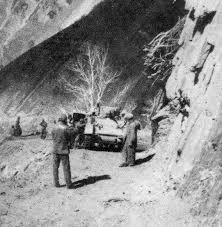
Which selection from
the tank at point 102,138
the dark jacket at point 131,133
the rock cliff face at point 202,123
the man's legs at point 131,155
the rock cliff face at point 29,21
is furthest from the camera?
the rock cliff face at point 29,21

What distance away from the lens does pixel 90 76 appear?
129ft

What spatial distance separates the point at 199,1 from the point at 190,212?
29.3 ft

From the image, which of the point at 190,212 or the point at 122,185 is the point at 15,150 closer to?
the point at 122,185

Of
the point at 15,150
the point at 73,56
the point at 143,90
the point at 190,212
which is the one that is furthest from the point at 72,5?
the point at 190,212

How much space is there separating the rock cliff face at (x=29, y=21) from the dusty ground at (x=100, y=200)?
42.0 m

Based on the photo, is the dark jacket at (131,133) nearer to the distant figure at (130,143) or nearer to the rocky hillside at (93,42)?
the distant figure at (130,143)

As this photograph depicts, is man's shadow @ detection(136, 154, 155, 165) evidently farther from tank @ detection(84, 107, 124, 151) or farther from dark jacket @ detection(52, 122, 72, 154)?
dark jacket @ detection(52, 122, 72, 154)

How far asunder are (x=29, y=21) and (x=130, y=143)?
53218mm

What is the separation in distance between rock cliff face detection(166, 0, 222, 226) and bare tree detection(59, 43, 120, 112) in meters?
23.9

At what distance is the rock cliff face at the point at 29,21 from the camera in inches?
2222

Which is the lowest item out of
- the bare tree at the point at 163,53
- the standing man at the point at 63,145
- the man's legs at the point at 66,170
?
the man's legs at the point at 66,170

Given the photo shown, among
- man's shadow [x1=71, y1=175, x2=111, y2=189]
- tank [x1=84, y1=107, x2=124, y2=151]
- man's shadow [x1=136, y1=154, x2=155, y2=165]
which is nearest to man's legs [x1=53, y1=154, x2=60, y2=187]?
man's shadow [x1=71, y1=175, x2=111, y2=189]

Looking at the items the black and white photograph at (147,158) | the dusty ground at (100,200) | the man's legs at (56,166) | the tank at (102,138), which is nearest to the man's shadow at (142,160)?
the black and white photograph at (147,158)

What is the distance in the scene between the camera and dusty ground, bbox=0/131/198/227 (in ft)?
26.3
